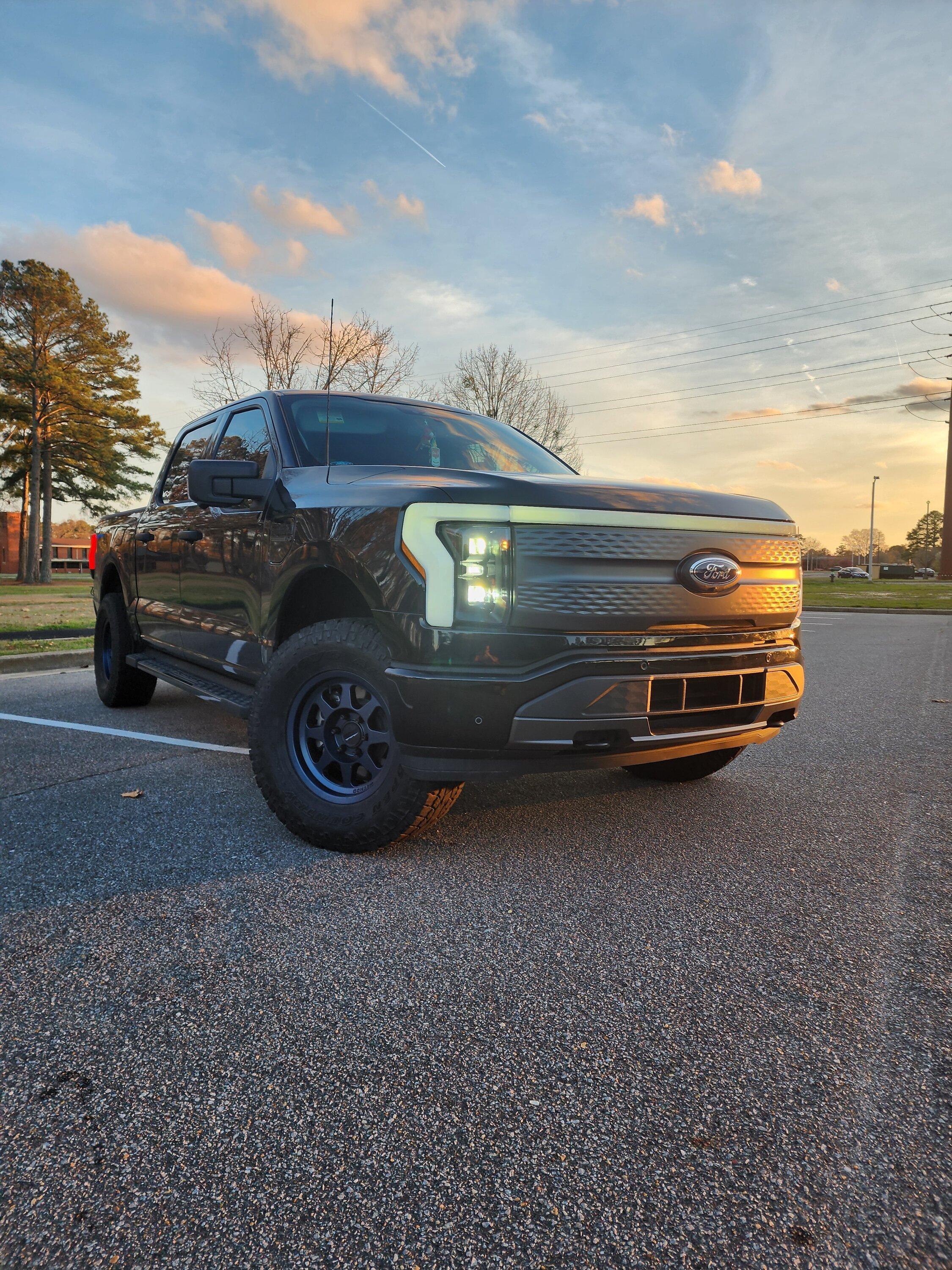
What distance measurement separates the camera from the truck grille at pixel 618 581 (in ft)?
9.12

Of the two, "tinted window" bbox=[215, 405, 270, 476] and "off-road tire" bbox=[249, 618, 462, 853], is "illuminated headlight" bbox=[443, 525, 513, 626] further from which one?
"tinted window" bbox=[215, 405, 270, 476]

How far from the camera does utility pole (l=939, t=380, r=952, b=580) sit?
83.1 meters

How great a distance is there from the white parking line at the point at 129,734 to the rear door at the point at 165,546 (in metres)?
0.61

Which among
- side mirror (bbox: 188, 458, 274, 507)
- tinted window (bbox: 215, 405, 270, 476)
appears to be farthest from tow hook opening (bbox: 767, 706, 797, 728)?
tinted window (bbox: 215, 405, 270, 476)

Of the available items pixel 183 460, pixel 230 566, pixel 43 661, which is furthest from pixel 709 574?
pixel 43 661

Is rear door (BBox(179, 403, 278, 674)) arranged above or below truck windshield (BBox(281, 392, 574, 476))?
below

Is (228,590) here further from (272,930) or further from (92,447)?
(92,447)

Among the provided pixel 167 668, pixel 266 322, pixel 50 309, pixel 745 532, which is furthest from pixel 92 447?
pixel 745 532

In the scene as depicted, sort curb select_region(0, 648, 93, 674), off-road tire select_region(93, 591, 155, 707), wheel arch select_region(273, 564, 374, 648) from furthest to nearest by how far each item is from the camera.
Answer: curb select_region(0, 648, 93, 674)
off-road tire select_region(93, 591, 155, 707)
wheel arch select_region(273, 564, 374, 648)

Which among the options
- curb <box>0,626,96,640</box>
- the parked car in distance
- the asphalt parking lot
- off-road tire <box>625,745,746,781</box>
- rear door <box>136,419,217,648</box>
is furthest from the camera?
the parked car in distance

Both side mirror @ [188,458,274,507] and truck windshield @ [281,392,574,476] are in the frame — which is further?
truck windshield @ [281,392,574,476]

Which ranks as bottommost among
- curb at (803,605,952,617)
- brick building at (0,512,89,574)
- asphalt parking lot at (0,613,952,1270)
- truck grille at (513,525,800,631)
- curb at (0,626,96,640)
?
asphalt parking lot at (0,613,952,1270)

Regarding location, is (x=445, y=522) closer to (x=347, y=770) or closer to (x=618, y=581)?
(x=618, y=581)

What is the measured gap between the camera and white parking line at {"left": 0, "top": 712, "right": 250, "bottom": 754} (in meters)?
5.00
